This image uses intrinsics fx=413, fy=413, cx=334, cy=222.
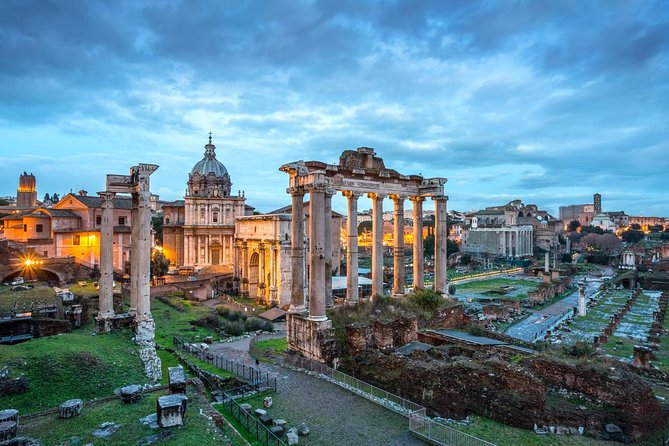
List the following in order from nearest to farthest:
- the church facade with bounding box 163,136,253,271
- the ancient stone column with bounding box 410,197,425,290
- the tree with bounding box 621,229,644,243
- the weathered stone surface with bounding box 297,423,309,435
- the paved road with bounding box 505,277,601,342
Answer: the weathered stone surface with bounding box 297,423,309,435, the ancient stone column with bounding box 410,197,425,290, the paved road with bounding box 505,277,601,342, the church facade with bounding box 163,136,253,271, the tree with bounding box 621,229,644,243

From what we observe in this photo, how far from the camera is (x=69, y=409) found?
9961 mm

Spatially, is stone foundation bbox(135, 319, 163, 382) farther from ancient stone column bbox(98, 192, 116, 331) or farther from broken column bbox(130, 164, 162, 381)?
ancient stone column bbox(98, 192, 116, 331)

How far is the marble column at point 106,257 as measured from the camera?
18.1 meters

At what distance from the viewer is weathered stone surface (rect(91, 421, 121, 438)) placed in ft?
29.3

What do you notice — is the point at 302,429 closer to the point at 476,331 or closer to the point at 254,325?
the point at 476,331

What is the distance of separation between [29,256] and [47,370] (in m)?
28.9

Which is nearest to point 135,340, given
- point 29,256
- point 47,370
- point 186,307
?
point 47,370

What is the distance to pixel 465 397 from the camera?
12.2 m

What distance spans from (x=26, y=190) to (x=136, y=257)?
82.9 meters

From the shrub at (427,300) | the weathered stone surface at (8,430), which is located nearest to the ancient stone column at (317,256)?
the shrub at (427,300)

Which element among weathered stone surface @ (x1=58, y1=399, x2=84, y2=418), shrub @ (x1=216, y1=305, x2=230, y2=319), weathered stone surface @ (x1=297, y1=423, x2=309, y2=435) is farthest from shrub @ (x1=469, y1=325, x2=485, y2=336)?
shrub @ (x1=216, y1=305, x2=230, y2=319)

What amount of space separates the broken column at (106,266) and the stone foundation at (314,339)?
27.0 feet

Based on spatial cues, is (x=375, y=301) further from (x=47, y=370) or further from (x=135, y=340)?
(x=47, y=370)

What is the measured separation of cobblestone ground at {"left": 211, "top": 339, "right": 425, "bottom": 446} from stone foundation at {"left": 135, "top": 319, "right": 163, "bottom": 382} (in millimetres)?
4219
